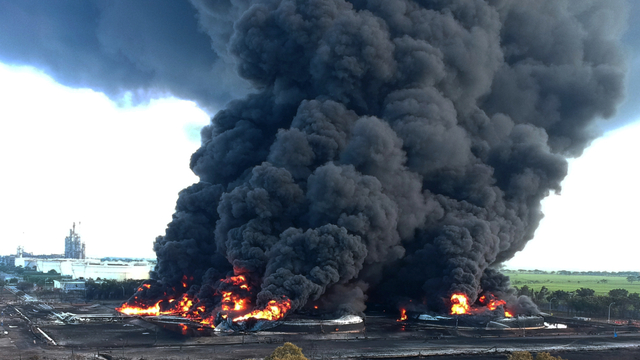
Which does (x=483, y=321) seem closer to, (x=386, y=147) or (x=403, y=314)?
(x=403, y=314)

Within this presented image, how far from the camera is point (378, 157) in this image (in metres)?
65.3

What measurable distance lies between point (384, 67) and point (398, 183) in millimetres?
13807

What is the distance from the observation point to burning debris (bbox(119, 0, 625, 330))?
208ft

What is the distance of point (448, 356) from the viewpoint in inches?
1891

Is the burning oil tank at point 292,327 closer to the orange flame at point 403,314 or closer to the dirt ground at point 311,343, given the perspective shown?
the dirt ground at point 311,343

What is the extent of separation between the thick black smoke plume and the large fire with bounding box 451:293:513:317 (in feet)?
4.03

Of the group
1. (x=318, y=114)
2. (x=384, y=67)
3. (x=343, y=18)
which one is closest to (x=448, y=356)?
(x=318, y=114)

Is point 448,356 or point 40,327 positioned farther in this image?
point 40,327

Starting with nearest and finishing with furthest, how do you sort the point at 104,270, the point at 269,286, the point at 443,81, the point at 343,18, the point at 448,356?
1. the point at 448,356
2. the point at 269,286
3. the point at 343,18
4. the point at 443,81
5. the point at 104,270

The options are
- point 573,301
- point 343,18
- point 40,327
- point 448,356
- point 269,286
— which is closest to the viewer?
point 448,356

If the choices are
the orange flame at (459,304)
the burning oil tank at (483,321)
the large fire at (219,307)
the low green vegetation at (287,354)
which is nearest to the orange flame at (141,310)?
the large fire at (219,307)

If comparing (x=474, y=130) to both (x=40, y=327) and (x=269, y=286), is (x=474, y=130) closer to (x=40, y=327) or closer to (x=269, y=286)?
(x=269, y=286)

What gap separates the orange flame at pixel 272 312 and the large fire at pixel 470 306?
19.1 m

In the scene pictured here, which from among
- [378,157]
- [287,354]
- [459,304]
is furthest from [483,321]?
[287,354]
